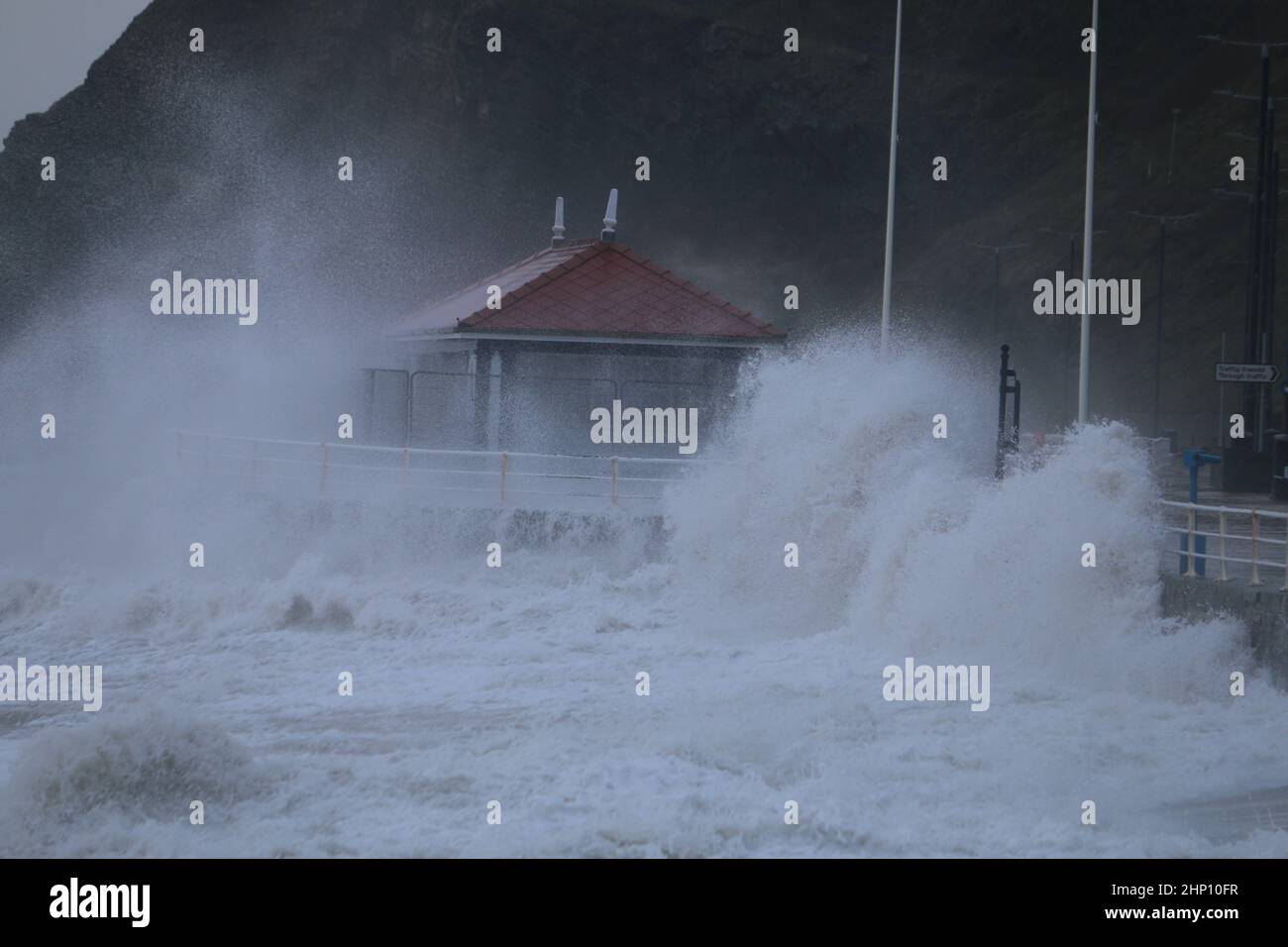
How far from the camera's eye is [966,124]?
108062mm

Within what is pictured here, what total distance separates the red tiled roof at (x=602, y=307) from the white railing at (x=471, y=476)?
7.97ft

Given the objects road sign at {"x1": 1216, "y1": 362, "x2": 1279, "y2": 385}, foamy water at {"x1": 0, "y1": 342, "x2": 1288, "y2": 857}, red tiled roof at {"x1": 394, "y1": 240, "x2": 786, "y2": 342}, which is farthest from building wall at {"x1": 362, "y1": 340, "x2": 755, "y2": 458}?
road sign at {"x1": 1216, "y1": 362, "x2": 1279, "y2": 385}

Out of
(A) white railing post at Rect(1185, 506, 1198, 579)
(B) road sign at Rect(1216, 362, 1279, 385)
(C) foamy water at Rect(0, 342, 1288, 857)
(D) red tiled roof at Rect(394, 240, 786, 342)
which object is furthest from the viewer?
(D) red tiled roof at Rect(394, 240, 786, 342)

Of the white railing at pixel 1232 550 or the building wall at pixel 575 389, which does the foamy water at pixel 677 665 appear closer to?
the white railing at pixel 1232 550

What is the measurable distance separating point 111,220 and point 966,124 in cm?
6397

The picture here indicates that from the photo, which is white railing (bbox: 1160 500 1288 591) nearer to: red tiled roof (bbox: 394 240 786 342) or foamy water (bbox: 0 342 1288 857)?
foamy water (bbox: 0 342 1288 857)

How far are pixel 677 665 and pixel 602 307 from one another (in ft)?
38.8

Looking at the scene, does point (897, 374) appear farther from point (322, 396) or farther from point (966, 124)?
point (966, 124)

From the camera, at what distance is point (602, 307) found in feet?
87.8

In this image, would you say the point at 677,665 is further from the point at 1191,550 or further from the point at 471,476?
the point at 471,476

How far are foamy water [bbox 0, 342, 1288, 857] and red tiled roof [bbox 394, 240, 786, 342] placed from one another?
2.75m

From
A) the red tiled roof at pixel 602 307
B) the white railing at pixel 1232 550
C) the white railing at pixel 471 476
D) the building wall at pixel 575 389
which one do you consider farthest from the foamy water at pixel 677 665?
the red tiled roof at pixel 602 307

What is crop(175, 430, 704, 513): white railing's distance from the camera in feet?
73.6

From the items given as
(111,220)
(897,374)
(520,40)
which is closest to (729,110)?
(520,40)
